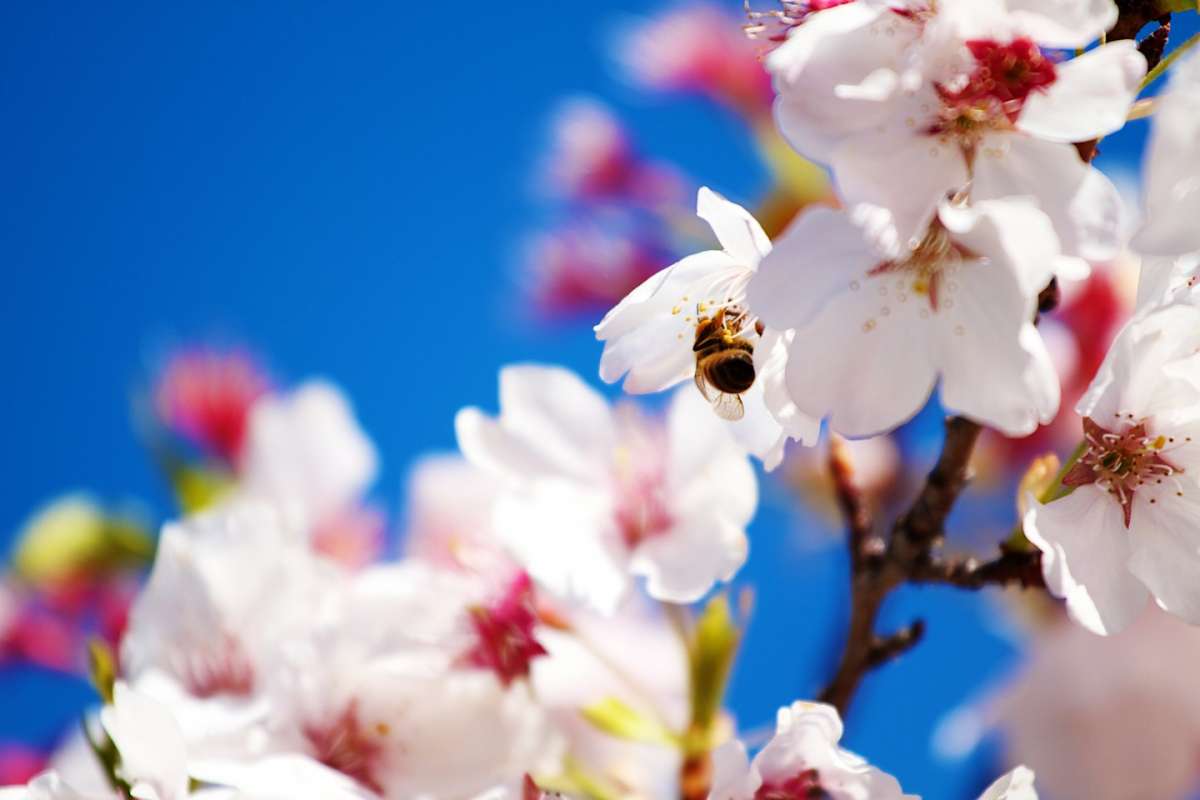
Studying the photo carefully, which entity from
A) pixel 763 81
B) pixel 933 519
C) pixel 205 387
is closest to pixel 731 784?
pixel 933 519

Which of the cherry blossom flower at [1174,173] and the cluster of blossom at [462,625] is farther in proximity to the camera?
the cluster of blossom at [462,625]

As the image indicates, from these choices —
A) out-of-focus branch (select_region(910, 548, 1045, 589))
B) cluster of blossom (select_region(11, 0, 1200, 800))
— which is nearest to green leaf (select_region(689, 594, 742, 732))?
cluster of blossom (select_region(11, 0, 1200, 800))

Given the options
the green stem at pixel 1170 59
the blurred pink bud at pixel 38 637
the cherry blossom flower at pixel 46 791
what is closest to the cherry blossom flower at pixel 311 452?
the blurred pink bud at pixel 38 637

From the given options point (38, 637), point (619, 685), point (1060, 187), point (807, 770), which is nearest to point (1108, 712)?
point (619, 685)

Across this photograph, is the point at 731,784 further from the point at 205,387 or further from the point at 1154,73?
the point at 205,387

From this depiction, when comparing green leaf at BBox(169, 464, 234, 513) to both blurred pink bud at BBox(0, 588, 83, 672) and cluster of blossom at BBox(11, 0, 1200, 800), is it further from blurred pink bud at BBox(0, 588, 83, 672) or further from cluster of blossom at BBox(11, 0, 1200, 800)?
blurred pink bud at BBox(0, 588, 83, 672)

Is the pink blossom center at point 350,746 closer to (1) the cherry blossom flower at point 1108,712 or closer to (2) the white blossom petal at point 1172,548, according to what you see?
(2) the white blossom petal at point 1172,548

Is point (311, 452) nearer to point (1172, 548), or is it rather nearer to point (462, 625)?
point (462, 625)
